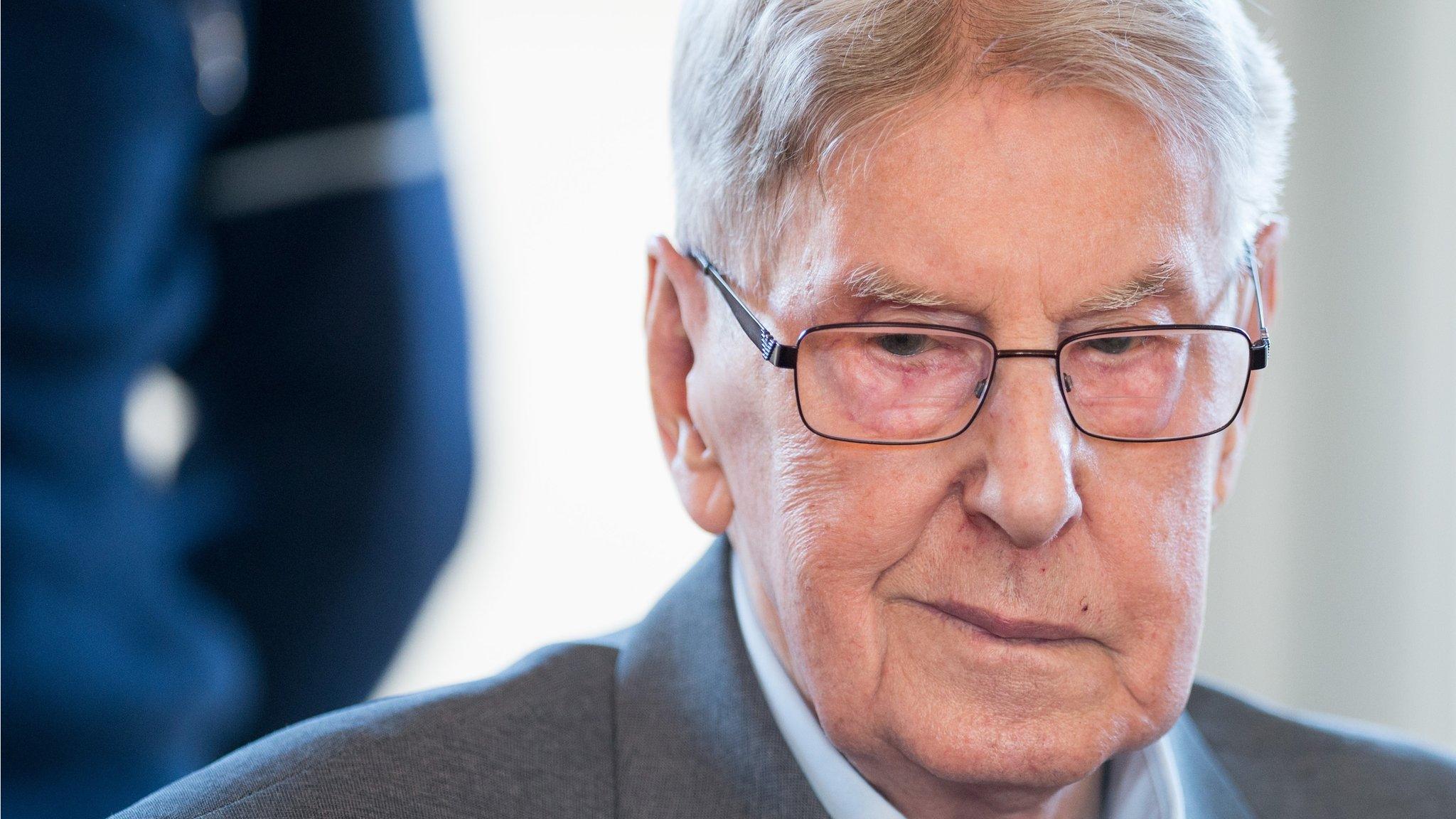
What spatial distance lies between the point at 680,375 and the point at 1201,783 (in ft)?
2.62

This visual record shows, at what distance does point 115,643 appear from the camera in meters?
1.76

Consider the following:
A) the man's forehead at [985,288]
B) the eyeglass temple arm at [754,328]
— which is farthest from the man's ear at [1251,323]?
the eyeglass temple arm at [754,328]

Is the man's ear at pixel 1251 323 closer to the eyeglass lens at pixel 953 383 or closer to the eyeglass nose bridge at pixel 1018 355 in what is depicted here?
the eyeglass lens at pixel 953 383

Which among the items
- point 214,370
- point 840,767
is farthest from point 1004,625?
point 214,370

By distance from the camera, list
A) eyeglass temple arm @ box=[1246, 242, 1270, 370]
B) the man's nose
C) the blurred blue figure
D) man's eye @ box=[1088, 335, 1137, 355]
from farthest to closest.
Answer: the blurred blue figure → eyeglass temple arm @ box=[1246, 242, 1270, 370] → man's eye @ box=[1088, 335, 1137, 355] → the man's nose

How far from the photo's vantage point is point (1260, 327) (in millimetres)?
1481

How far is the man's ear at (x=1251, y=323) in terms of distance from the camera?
1492mm

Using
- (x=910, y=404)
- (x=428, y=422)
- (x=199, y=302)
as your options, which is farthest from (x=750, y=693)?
(x=199, y=302)

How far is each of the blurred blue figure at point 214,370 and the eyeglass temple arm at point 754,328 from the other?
0.78 metres

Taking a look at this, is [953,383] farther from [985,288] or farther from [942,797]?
[942,797]

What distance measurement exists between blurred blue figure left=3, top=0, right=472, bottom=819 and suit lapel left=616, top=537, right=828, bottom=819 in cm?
68

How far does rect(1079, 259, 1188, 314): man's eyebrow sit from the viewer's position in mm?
1268

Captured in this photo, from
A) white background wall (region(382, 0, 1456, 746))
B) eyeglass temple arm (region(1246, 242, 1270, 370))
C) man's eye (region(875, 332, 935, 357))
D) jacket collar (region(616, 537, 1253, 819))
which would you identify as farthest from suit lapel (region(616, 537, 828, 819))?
white background wall (region(382, 0, 1456, 746))

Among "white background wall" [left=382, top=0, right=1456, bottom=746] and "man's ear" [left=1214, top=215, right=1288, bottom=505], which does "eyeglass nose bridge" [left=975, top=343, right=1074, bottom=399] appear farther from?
"white background wall" [left=382, top=0, right=1456, bottom=746]
